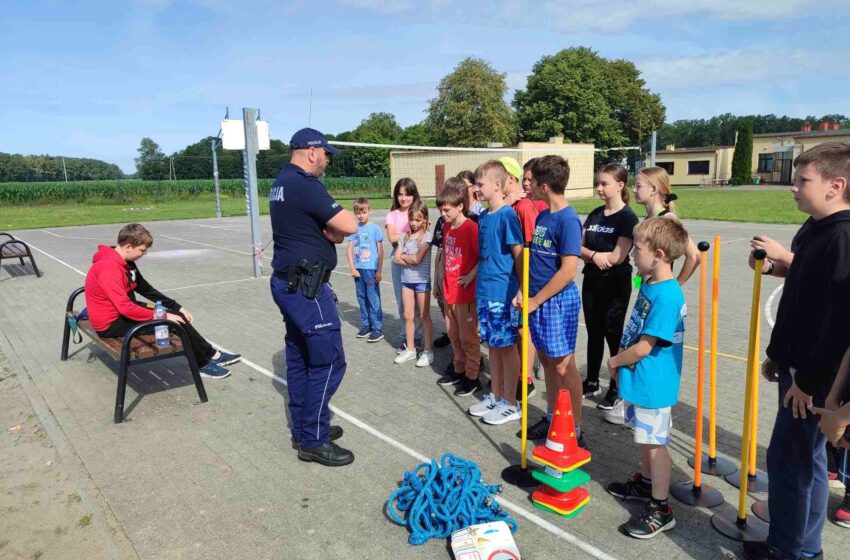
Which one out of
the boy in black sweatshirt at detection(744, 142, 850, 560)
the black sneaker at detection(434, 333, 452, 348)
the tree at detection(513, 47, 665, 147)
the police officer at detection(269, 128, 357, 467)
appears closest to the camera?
the boy in black sweatshirt at detection(744, 142, 850, 560)

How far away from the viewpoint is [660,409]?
10.1 ft

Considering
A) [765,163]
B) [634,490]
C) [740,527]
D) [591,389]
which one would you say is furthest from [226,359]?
[765,163]

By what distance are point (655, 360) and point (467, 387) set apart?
2.29m

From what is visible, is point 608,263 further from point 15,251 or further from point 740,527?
point 15,251

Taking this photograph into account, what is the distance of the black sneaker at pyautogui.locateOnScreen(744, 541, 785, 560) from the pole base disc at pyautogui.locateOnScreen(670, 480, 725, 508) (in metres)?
0.46

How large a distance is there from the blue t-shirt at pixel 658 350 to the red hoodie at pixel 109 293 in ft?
14.2

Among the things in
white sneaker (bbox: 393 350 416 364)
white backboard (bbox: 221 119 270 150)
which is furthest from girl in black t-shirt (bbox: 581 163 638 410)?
white backboard (bbox: 221 119 270 150)

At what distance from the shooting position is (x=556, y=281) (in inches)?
149

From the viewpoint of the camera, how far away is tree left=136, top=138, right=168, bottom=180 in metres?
93.0

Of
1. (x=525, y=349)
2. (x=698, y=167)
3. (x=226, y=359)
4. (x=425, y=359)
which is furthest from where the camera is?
(x=698, y=167)

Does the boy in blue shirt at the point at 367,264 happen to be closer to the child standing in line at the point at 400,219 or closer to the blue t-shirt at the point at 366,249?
the blue t-shirt at the point at 366,249

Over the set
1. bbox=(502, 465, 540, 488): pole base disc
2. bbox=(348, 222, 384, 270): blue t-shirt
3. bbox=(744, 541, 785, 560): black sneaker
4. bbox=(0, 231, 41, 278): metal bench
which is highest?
bbox=(348, 222, 384, 270): blue t-shirt

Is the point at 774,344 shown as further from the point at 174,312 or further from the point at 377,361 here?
the point at 174,312

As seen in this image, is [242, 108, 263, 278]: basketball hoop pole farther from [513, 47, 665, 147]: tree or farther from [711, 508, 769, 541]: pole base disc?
[513, 47, 665, 147]: tree
